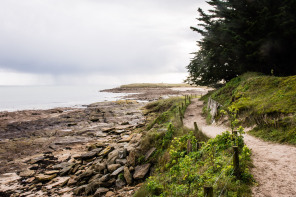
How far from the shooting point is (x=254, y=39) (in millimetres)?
17547

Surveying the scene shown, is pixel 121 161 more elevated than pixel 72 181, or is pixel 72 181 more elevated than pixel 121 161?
pixel 121 161

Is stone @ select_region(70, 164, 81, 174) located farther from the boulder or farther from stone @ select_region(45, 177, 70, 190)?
the boulder

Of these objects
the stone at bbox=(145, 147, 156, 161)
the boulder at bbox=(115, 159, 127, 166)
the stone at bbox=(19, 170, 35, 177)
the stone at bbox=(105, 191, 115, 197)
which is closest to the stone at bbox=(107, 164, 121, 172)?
the boulder at bbox=(115, 159, 127, 166)

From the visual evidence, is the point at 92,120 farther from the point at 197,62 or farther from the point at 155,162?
the point at 155,162

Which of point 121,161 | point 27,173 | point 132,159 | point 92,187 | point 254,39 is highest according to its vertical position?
point 254,39

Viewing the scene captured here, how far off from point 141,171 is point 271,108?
27.3 feet

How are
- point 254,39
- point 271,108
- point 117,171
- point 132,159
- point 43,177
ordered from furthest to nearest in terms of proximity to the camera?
point 254,39
point 43,177
point 132,159
point 117,171
point 271,108

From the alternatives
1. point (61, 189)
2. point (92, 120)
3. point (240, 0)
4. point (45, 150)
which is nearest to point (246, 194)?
point (61, 189)

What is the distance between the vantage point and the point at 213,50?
78.1 feet

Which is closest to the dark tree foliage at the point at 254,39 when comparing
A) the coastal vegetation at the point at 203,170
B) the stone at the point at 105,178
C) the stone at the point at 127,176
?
the coastal vegetation at the point at 203,170

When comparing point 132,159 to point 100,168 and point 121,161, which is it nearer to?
point 121,161

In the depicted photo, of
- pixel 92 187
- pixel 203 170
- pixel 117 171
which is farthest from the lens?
pixel 117 171

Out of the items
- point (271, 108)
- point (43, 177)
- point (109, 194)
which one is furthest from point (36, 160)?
point (271, 108)

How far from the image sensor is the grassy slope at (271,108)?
876 cm
